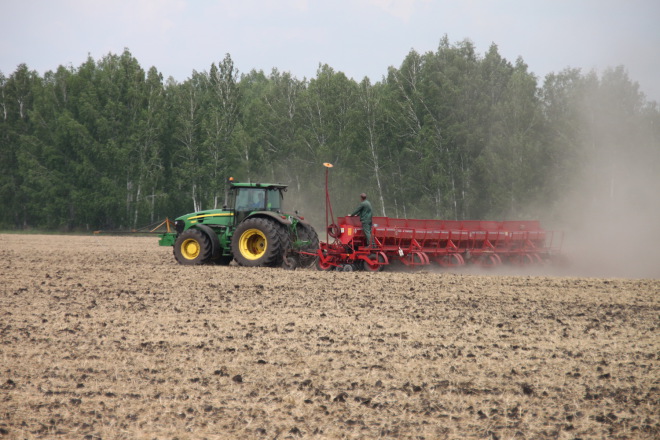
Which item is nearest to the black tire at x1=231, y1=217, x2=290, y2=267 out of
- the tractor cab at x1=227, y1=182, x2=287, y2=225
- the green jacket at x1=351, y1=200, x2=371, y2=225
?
the tractor cab at x1=227, y1=182, x2=287, y2=225

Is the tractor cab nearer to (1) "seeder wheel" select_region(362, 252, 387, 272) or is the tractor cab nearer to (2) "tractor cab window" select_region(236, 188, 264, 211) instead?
(2) "tractor cab window" select_region(236, 188, 264, 211)

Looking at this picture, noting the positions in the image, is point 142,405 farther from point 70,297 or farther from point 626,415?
point 70,297

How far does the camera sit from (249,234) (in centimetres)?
1606

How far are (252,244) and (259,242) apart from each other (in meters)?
0.18

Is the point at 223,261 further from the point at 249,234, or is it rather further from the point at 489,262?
the point at 489,262

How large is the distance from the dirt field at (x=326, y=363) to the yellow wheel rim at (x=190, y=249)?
4206 millimetres

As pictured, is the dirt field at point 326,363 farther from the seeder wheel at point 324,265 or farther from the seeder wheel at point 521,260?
the seeder wheel at point 521,260

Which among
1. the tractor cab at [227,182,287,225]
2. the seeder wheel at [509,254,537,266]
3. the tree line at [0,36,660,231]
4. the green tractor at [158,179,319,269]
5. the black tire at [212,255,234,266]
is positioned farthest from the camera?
the tree line at [0,36,660,231]

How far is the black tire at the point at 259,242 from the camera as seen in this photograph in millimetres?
15633

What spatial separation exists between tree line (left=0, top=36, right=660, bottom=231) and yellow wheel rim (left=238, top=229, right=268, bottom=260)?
26103mm

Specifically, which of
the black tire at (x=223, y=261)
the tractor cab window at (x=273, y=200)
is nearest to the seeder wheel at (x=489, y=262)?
the tractor cab window at (x=273, y=200)

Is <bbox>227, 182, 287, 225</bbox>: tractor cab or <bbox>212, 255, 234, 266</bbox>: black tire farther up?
<bbox>227, 182, 287, 225</bbox>: tractor cab

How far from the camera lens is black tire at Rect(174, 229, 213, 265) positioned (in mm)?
16422

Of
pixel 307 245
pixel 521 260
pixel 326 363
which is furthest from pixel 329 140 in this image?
pixel 326 363
